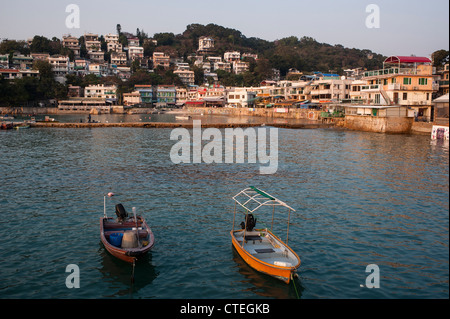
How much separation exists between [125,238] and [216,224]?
19.5ft

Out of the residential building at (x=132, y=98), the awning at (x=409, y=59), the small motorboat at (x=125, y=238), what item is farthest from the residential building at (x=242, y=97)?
the small motorboat at (x=125, y=238)

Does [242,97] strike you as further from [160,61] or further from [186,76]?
[160,61]

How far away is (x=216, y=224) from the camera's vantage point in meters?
19.9

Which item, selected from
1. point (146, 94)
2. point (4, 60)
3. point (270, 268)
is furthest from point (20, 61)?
point (270, 268)

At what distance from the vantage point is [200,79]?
17362 centimetres

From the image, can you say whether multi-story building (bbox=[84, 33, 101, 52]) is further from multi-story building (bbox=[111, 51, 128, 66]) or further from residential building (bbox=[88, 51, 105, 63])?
multi-story building (bbox=[111, 51, 128, 66])

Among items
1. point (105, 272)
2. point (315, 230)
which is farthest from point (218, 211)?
point (105, 272)

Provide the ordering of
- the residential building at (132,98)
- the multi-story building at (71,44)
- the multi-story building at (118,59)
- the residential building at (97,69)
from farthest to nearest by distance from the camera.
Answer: the multi-story building at (118,59), the multi-story building at (71,44), the residential building at (97,69), the residential building at (132,98)

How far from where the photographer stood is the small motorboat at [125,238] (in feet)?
47.8

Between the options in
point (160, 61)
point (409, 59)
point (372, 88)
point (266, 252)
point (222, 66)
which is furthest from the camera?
point (222, 66)

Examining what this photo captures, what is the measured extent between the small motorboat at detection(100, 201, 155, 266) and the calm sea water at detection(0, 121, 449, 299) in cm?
65

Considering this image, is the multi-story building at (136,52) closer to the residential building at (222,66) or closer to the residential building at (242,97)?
the residential building at (222,66)

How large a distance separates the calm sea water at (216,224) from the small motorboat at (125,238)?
655 mm

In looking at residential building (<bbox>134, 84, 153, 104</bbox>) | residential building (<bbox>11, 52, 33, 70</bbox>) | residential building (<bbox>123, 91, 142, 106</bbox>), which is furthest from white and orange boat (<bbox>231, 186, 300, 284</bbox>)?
residential building (<bbox>11, 52, 33, 70</bbox>)
